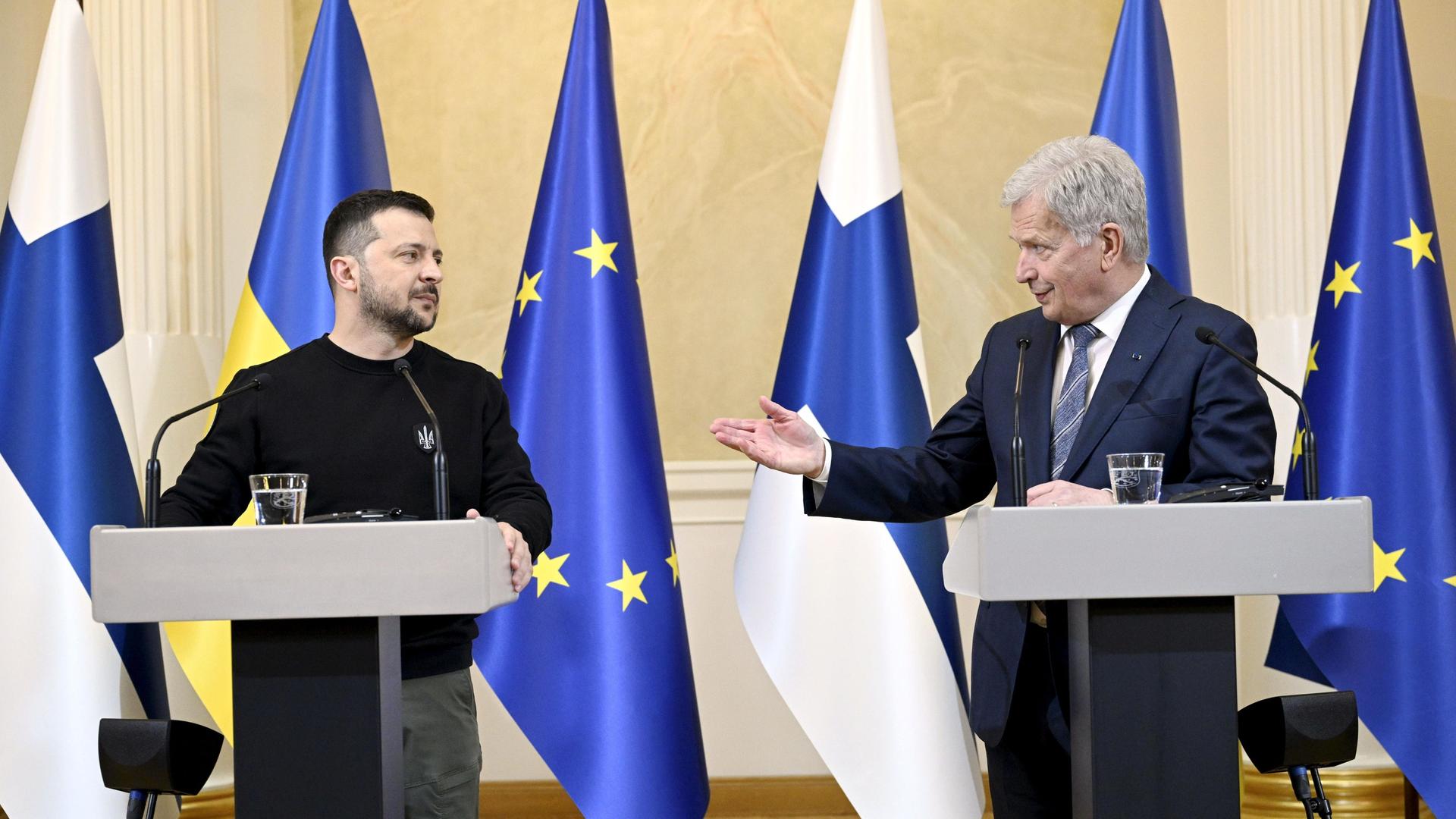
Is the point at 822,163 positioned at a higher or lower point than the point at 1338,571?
higher

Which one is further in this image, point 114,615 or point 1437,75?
point 1437,75

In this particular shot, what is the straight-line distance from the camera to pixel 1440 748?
2816mm

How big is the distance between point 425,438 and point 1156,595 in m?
1.19

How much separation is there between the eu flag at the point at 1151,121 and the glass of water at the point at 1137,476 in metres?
1.59

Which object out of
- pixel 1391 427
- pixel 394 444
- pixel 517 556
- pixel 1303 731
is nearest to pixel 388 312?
pixel 394 444

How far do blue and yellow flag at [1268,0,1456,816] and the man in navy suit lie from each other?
3.26 feet

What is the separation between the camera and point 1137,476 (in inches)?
67.5

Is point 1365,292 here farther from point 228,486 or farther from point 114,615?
point 114,615

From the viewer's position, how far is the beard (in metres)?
2.29

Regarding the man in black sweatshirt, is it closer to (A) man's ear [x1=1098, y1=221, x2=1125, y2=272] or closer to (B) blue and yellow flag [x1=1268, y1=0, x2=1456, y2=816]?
(A) man's ear [x1=1098, y1=221, x2=1125, y2=272]

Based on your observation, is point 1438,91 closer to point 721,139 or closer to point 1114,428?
point 721,139

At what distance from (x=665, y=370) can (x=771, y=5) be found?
1.26m

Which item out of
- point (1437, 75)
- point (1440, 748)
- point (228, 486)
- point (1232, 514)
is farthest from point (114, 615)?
point (1437, 75)

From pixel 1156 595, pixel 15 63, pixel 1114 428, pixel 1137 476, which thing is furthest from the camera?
pixel 15 63
